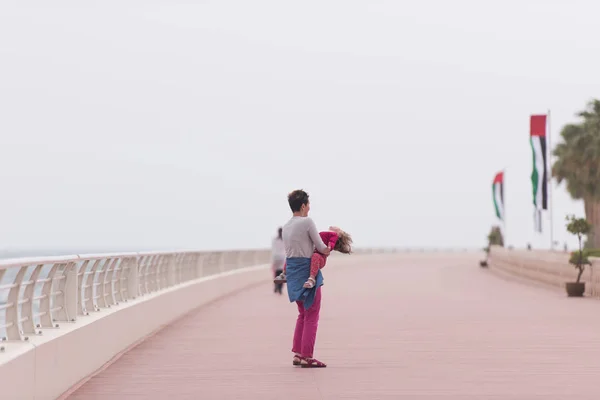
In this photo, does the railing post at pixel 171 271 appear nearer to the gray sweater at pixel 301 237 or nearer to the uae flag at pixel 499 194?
the gray sweater at pixel 301 237

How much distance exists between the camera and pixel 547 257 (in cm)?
4541

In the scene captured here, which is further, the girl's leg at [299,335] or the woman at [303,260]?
the girl's leg at [299,335]

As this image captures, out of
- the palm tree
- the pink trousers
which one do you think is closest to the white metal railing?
the pink trousers

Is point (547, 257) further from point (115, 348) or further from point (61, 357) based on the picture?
point (61, 357)

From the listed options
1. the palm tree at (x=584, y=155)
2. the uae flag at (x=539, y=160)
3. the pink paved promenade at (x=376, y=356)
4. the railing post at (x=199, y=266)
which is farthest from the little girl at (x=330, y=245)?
the palm tree at (x=584, y=155)

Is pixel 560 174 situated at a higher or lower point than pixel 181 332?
higher

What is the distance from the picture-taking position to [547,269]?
148ft

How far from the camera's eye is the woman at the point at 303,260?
14.2 meters

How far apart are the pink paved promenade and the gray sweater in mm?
1424

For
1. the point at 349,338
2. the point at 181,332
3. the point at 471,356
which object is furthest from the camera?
the point at 181,332

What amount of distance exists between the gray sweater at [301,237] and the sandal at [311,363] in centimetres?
128

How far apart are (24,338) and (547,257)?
36376 millimetres

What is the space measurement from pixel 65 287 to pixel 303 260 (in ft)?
9.25

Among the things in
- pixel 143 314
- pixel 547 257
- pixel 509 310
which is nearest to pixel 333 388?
pixel 143 314
